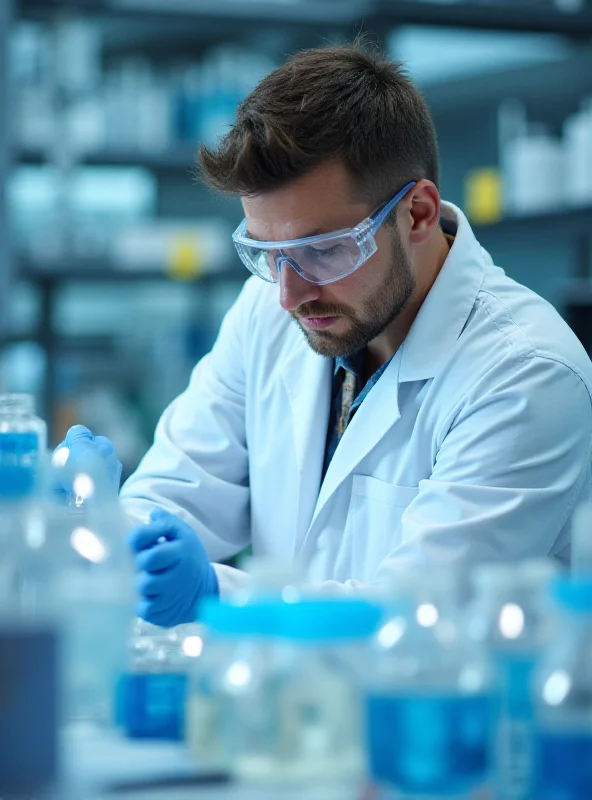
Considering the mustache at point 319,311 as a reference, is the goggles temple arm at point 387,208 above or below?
above

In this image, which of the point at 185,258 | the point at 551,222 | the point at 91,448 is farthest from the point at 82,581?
the point at 185,258

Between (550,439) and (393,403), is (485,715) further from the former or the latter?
(393,403)

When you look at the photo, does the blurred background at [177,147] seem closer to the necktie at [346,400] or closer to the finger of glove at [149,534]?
the necktie at [346,400]

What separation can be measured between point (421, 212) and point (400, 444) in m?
0.39

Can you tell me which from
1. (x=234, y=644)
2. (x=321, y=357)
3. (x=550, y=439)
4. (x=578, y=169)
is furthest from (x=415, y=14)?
(x=234, y=644)

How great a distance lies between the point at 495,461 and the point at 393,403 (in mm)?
251

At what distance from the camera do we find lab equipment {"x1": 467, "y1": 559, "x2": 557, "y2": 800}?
1.03m

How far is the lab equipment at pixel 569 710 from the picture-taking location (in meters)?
0.93

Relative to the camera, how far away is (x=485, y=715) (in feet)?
3.15

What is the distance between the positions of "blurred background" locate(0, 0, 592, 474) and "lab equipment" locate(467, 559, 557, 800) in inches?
106

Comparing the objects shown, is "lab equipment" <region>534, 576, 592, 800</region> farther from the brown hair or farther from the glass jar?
the brown hair

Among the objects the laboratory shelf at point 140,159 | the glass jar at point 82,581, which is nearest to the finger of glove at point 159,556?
the glass jar at point 82,581

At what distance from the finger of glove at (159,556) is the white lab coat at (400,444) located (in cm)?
23

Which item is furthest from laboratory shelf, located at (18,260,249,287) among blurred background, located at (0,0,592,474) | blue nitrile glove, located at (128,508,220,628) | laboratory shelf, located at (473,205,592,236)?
blue nitrile glove, located at (128,508,220,628)
